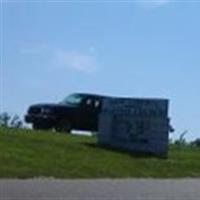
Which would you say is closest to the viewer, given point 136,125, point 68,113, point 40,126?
point 136,125

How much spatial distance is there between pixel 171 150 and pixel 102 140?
2791 mm

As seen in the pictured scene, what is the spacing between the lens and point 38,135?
28.9 meters

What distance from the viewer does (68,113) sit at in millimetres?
36812

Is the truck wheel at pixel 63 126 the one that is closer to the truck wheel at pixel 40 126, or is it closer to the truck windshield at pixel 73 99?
the truck wheel at pixel 40 126

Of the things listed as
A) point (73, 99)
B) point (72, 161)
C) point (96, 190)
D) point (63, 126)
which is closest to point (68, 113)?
point (63, 126)

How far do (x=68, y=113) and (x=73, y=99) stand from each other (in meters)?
1.23

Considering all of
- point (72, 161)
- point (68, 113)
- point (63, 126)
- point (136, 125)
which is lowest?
point (72, 161)

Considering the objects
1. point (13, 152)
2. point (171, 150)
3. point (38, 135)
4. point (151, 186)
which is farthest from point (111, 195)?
point (171, 150)

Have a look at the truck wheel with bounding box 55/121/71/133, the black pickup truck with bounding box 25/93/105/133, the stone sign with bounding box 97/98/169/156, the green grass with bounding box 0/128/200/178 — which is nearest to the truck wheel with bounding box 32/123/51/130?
the black pickup truck with bounding box 25/93/105/133

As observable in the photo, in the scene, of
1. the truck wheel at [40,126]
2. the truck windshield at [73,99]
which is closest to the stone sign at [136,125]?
the truck windshield at [73,99]

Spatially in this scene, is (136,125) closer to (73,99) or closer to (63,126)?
(63,126)

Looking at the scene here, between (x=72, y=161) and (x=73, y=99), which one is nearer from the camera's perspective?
(x=72, y=161)

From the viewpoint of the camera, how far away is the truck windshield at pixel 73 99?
123 feet

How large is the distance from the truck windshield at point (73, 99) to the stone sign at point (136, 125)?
7175 millimetres
